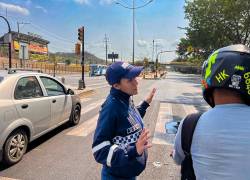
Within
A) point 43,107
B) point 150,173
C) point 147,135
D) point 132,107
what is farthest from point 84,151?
point 147,135

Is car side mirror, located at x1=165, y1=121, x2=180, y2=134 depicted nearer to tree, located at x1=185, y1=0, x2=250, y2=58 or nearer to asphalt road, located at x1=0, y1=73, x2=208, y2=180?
asphalt road, located at x1=0, y1=73, x2=208, y2=180

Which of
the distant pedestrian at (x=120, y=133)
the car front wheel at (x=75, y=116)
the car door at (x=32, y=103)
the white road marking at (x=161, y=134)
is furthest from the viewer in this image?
the car front wheel at (x=75, y=116)

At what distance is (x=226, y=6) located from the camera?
37.4 metres

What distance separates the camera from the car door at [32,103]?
5.20m

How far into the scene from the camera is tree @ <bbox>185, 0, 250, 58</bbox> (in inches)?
1448

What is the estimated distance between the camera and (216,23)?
42.0 metres

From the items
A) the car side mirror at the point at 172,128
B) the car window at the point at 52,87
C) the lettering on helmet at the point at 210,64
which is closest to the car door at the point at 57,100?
the car window at the point at 52,87

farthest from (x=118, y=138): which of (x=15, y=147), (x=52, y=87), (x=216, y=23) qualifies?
(x=216, y=23)

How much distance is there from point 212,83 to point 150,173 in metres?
3.43

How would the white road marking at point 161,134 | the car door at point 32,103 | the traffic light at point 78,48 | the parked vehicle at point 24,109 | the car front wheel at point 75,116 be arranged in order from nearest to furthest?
the parked vehicle at point 24,109, the car door at point 32,103, the white road marking at point 161,134, the car front wheel at point 75,116, the traffic light at point 78,48

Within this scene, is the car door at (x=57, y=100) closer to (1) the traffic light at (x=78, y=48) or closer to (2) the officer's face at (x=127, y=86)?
(2) the officer's face at (x=127, y=86)

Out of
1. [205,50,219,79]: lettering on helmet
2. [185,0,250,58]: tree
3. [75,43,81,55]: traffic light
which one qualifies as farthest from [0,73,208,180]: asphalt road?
[185,0,250,58]: tree

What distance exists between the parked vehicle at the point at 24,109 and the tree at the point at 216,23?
1270 inches

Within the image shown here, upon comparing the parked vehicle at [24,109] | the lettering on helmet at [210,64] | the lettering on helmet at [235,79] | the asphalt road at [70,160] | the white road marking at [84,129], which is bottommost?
the asphalt road at [70,160]
